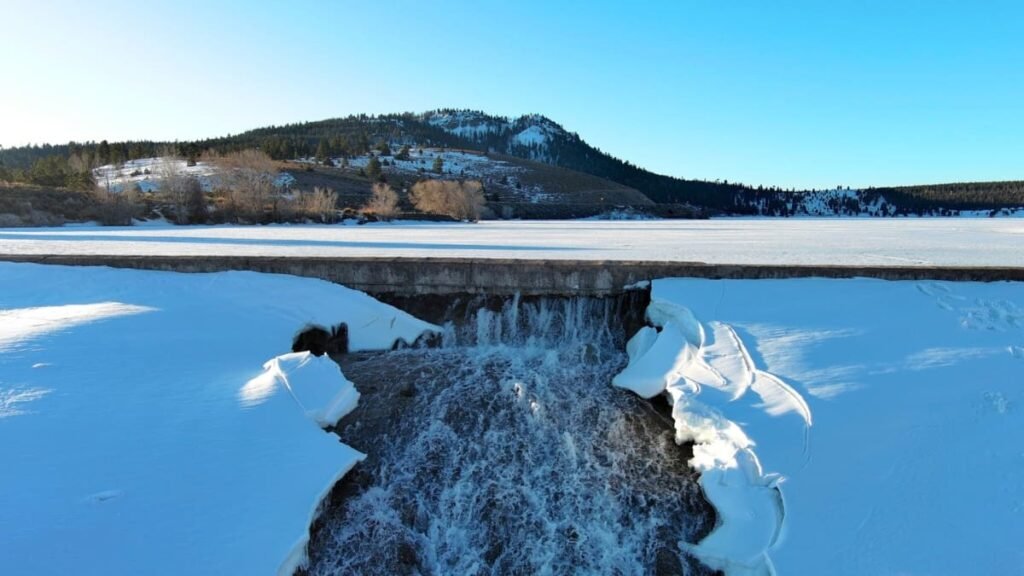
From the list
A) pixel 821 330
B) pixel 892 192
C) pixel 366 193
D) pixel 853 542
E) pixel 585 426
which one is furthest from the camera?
pixel 892 192

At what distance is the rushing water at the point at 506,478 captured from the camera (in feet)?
16.8

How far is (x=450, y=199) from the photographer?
5203 centimetres

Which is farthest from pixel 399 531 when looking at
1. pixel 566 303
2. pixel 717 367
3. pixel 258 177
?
pixel 258 177

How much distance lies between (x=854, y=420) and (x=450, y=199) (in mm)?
48158

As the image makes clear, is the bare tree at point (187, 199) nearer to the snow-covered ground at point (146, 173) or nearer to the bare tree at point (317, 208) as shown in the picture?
the bare tree at point (317, 208)

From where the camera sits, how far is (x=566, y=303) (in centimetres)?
1065

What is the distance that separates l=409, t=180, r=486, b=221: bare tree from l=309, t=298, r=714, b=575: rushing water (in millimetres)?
41866

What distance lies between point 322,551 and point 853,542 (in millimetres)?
4501

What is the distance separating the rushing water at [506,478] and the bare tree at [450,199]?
4187 centimetres

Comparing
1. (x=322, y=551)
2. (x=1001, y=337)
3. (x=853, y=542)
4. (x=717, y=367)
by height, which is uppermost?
(x=1001, y=337)

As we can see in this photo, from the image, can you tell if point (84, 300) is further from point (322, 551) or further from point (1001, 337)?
point (1001, 337)

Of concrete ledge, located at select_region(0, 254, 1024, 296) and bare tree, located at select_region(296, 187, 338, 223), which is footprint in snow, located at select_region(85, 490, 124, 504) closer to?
concrete ledge, located at select_region(0, 254, 1024, 296)

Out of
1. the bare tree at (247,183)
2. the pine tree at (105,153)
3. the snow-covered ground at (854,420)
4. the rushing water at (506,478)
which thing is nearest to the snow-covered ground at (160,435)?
the rushing water at (506,478)

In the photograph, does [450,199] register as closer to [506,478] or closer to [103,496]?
[506,478]
